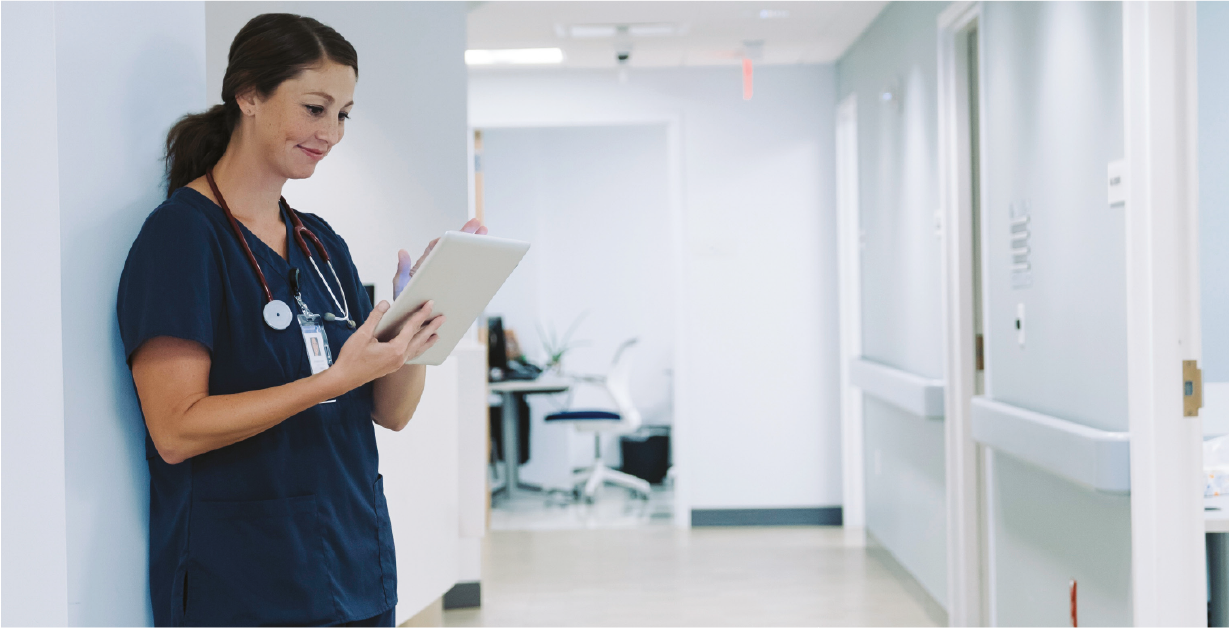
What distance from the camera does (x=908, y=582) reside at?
4.20 m

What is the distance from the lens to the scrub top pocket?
107cm

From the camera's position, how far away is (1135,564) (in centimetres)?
216

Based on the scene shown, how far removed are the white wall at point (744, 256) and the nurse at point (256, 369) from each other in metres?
4.24

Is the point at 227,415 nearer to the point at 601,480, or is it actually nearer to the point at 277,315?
the point at 277,315

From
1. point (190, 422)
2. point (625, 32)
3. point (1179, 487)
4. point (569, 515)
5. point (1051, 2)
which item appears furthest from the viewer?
point (569, 515)

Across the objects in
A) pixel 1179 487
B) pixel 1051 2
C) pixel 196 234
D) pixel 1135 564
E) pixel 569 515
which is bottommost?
pixel 569 515

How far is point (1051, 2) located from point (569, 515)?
13.4ft

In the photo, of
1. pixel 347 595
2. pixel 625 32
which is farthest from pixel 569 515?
pixel 347 595

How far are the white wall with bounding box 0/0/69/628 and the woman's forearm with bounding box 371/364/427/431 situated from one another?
1.32ft

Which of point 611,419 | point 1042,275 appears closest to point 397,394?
point 1042,275

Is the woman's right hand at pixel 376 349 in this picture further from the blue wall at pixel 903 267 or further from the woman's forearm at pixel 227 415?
the blue wall at pixel 903 267

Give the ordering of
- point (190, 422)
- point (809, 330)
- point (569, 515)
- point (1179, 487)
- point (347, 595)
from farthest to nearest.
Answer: point (569, 515) → point (809, 330) → point (1179, 487) → point (347, 595) → point (190, 422)

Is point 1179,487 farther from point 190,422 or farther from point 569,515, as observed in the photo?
point 569,515

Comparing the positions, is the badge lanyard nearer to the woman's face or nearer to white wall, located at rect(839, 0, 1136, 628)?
the woman's face
